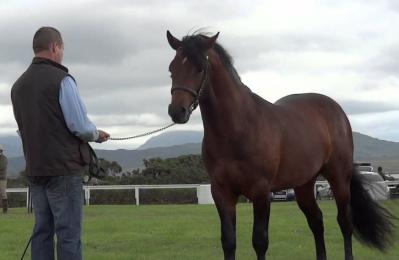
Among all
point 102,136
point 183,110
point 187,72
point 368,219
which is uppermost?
point 187,72

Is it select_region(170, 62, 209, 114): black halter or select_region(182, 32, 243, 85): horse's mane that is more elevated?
select_region(182, 32, 243, 85): horse's mane

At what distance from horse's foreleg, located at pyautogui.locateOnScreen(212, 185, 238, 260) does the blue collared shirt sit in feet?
6.62

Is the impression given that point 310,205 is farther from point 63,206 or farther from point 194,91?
point 63,206

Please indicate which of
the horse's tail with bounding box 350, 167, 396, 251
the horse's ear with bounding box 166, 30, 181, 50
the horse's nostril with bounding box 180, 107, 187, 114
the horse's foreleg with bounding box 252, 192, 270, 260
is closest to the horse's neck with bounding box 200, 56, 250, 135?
the horse's ear with bounding box 166, 30, 181, 50

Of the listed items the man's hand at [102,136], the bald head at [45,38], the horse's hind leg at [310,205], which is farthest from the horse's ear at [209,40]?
the horse's hind leg at [310,205]

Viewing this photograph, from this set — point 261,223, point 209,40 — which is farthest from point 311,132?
point 209,40

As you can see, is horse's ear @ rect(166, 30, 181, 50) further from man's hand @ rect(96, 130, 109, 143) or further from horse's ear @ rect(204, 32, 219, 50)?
man's hand @ rect(96, 130, 109, 143)

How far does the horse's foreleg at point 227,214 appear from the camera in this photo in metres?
6.45

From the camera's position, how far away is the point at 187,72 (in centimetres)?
596

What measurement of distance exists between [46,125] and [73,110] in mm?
226

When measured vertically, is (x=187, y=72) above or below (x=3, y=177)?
above

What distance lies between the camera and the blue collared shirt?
468cm

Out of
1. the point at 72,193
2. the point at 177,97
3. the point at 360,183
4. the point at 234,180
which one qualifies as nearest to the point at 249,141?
the point at 234,180

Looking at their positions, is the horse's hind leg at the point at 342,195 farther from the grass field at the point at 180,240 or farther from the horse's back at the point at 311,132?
the grass field at the point at 180,240
